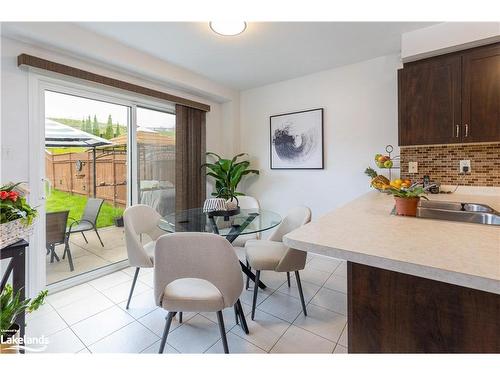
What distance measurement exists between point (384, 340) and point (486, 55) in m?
2.39

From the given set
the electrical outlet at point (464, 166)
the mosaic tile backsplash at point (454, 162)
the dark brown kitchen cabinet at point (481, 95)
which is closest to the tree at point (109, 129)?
the mosaic tile backsplash at point (454, 162)

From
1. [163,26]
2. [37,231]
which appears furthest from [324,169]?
[37,231]

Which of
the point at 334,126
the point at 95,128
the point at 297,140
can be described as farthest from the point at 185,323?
the point at 334,126

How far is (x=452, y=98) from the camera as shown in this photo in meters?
2.01

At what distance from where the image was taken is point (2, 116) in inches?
74.3

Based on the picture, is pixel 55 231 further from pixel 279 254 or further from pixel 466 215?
pixel 466 215

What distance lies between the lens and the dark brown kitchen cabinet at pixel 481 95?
1859 mm

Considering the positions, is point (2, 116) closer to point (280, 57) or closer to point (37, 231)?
point (37, 231)

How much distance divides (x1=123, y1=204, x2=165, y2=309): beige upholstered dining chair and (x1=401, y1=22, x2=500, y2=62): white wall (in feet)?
9.40

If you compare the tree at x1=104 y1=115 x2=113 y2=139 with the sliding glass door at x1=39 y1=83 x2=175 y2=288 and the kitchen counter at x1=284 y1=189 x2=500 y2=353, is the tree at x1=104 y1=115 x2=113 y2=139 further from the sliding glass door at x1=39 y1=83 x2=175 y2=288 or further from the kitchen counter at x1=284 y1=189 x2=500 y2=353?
the kitchen counter at x1=284 y1=189 x2=500 y2=353

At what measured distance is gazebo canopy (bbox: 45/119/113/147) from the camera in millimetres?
2227

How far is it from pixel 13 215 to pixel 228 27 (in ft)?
6.53

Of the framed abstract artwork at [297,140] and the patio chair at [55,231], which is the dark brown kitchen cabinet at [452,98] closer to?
the framed abstract artwork at [297,140]

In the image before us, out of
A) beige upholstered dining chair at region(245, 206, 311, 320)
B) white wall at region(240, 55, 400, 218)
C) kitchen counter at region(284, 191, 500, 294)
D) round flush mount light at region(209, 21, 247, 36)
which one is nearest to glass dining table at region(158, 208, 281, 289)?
beige upholstered dining chair at region(245, 206, 311, 320)
